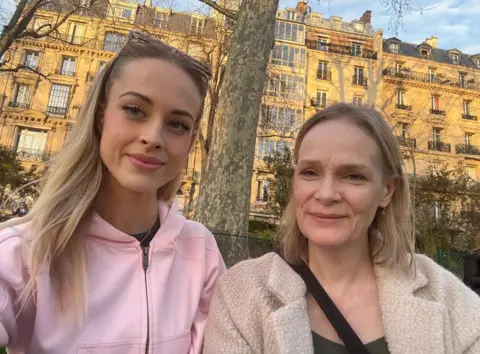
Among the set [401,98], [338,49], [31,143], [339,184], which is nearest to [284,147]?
[338,49]

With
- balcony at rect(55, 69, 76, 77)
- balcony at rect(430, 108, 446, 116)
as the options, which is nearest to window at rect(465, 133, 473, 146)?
balcony at rect(430, 108, 446, 116)

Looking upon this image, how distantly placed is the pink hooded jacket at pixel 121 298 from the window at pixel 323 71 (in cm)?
3603

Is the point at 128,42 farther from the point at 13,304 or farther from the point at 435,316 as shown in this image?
the point at 435,316

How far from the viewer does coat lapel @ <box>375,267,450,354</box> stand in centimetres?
157

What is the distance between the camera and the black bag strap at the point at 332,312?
1584mm

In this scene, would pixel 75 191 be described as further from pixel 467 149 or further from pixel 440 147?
pixel 467 149

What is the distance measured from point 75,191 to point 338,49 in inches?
1536

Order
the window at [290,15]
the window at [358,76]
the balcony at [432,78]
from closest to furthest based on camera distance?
the window at [358,76] → the balcony at [432,78] → the window at [290,15]

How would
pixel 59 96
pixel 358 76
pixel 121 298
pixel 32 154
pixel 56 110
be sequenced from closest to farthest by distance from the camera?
pixel 121 298, pixel 32 154, pixel 56 110, pixel 59 96, pixel 358 76

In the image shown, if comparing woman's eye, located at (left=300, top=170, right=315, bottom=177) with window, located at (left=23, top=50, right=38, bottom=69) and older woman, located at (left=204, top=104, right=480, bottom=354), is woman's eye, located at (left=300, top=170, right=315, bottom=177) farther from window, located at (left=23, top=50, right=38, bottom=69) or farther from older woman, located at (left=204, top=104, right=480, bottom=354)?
window, located at (left=23, top=50, right=38, bottom=69)

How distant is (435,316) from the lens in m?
1.65

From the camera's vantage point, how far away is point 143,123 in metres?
1.63

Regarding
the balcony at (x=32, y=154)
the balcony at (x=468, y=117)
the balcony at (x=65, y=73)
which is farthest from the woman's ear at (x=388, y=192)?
the balcony at (x=468, y=117)

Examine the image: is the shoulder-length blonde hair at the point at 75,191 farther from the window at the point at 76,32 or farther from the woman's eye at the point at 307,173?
the window at the point at 76,32
